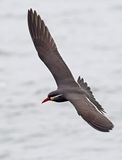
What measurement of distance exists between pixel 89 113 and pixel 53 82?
10227 mm

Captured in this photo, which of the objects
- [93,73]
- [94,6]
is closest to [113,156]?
[93,73]

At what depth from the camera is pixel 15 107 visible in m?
20.8

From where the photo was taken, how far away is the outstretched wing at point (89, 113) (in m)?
10.9

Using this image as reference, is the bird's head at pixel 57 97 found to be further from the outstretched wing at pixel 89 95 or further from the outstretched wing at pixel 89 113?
the outstretched wing at pixel 89 95

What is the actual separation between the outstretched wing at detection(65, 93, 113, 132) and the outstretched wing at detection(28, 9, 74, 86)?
2.50 feet

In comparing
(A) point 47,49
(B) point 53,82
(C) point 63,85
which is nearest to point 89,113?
(C) point 63,85

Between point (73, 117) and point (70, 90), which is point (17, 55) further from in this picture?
point (70, 90)

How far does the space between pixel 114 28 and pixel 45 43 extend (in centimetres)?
1117

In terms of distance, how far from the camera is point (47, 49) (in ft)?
42.9

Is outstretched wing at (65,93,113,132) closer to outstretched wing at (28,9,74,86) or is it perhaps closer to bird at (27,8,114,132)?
bird at (27,8,114,132)

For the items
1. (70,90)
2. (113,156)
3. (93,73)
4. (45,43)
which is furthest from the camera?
(93,73)

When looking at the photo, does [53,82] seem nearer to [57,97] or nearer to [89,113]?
[57,97]

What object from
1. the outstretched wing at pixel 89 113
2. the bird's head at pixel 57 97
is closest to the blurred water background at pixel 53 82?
the bird's head at pixel 57 97

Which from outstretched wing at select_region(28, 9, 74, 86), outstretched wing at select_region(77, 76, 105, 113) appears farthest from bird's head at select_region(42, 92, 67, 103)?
outstretched wing at select_region(28, 9, 74, 86)
